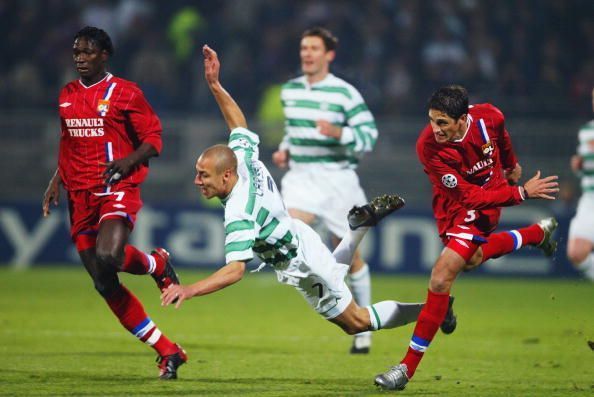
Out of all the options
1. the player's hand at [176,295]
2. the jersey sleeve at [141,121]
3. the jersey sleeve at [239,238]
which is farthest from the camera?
the jersey sleeve at [141,121]

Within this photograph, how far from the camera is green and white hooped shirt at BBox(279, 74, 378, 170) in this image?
32.2 ft

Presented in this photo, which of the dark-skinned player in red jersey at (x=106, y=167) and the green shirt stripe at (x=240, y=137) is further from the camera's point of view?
the dark-skinned player in red jersey at (x=106, y=167)

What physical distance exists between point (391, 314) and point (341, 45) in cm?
1024

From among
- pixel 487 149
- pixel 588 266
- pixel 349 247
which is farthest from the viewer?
pixel 588 266

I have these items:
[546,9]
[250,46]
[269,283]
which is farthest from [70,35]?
[546,9]

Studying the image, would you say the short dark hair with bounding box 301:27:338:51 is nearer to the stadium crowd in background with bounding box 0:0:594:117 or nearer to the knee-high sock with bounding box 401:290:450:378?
the knee-high sock with bounding box 401:290:450:378

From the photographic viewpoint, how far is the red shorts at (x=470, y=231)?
7496 millimetres

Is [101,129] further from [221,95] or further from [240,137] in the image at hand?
[240,137]

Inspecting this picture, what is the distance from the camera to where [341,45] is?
17.4 metres

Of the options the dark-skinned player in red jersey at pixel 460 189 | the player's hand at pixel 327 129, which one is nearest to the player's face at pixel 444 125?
the dark-skinned player in red jersey at pixel 460 189

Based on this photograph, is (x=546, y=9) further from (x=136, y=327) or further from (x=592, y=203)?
(x=136, y=327)

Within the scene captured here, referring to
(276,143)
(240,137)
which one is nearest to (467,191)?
(240,137)

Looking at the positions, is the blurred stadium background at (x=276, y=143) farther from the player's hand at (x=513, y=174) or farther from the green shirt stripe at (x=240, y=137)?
the green shirt stripe at (x=240, y=137)

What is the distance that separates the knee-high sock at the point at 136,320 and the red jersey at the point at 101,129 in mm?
795
